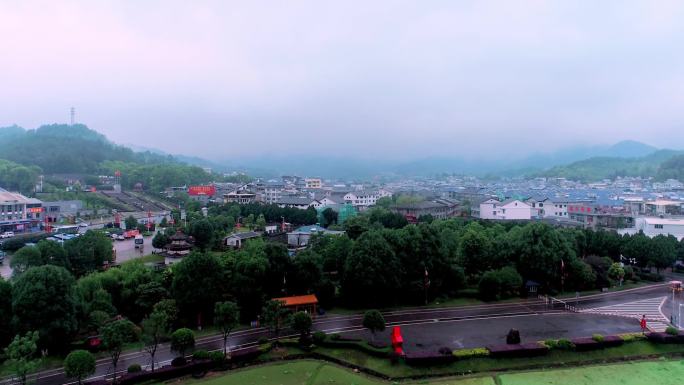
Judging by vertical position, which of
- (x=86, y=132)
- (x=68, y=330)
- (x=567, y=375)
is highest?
(x=86, y=132)

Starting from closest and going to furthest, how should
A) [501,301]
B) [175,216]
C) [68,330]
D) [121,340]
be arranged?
[121,340]
[68,330]
[501,301]
[175,216]

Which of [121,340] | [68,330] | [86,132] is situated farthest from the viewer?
[86,132]

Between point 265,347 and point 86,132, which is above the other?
point 86,132

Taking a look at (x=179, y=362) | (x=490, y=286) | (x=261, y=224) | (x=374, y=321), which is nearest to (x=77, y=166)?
(x=261, y=224)

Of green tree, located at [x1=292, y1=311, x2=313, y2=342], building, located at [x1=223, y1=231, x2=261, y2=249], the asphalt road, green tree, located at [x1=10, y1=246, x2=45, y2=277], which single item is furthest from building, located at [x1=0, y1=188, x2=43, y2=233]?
green tree, located at [x1=292, y1=311, x2=313, y2=342]

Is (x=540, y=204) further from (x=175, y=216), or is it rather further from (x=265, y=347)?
(x=265, y=347)

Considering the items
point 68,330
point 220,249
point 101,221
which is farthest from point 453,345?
point 101,221
